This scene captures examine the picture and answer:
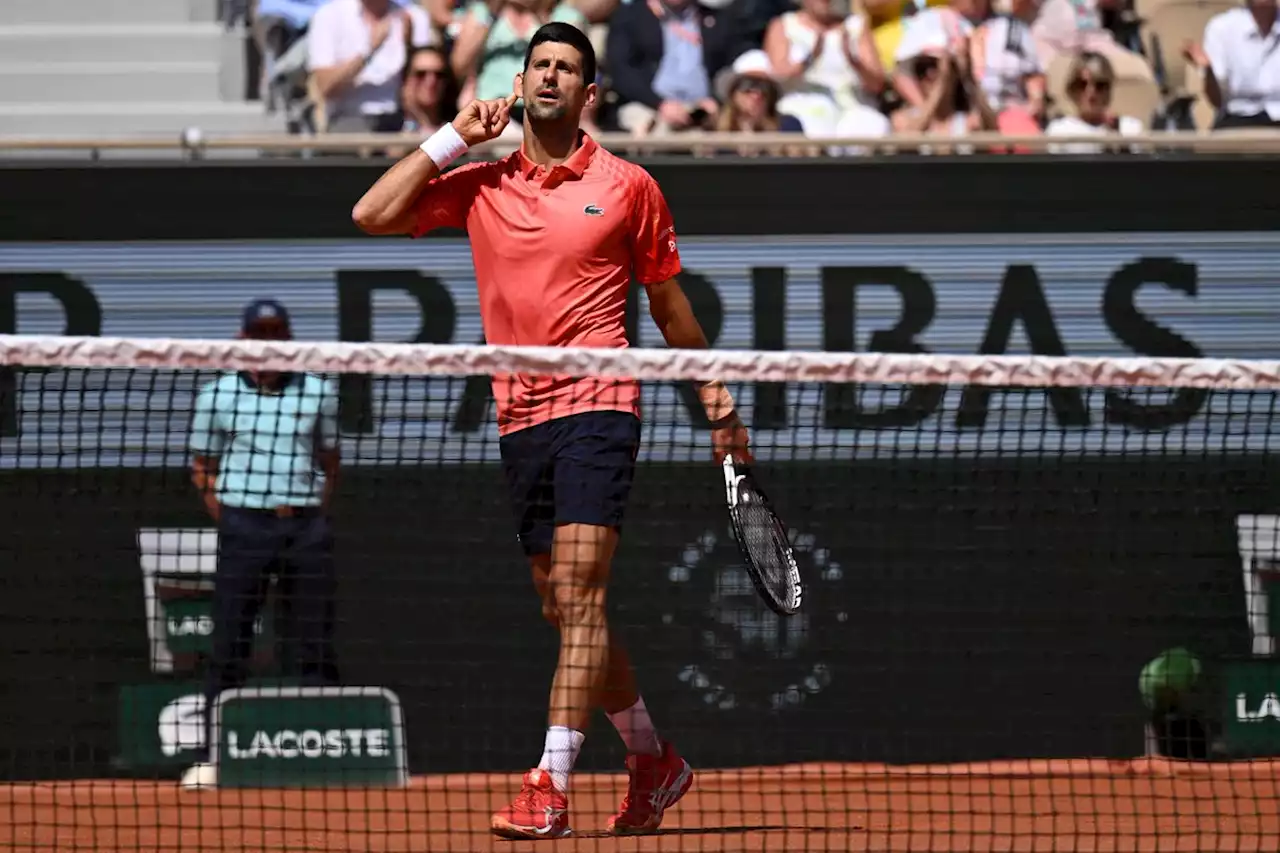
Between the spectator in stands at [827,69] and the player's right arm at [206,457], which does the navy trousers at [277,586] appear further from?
the spectator in stands at [827,69]

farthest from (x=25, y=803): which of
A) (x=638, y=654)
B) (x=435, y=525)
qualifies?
(x=638, y=654)

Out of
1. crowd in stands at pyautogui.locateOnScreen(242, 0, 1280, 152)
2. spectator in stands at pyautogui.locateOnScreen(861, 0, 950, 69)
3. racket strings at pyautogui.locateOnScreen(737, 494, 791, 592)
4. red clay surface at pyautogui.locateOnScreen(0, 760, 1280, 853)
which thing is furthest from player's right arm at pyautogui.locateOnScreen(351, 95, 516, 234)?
spectator in stands at pyautogui.locateOnScreen(861, 0, 950, 69)

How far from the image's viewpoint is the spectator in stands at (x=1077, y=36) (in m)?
9.28

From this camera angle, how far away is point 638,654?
7688mm

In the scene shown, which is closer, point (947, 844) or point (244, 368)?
point (244, 368)

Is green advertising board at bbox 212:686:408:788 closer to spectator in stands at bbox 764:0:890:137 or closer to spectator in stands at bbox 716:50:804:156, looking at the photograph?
spectator in stands at bbox 716:50:804:156

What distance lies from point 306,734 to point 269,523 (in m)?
0.90

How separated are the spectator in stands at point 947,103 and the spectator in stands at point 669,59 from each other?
97cm

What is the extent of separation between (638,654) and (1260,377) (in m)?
3.44

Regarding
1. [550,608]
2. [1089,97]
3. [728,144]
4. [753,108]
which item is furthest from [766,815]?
[1089,97]

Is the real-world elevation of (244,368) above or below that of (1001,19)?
below

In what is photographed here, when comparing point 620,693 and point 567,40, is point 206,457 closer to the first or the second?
point 620,693

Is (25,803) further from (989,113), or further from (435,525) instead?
(989,113)

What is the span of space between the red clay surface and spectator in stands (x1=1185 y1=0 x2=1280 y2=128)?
323cm
